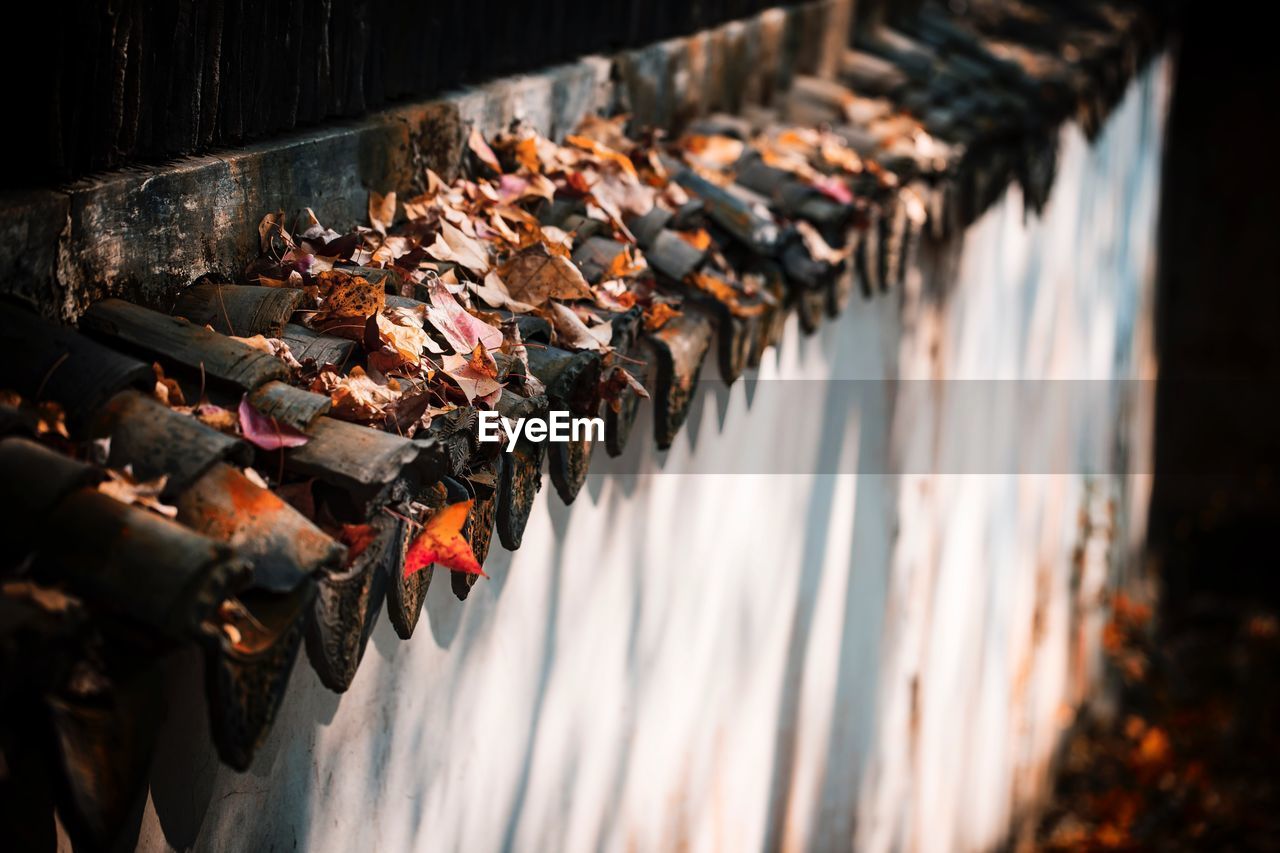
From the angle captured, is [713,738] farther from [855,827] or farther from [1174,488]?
[1174,488]

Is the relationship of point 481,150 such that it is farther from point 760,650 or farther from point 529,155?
point 760,650

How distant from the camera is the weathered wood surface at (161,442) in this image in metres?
1.48

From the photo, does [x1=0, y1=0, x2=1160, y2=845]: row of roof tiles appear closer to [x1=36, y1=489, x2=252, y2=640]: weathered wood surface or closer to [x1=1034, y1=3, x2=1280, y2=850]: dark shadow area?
[x1=36, y1=489, x2=252, y2=640]: weathered wood surface

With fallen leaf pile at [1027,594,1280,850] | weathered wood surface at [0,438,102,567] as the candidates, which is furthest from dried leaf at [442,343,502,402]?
fallen leaf pile at [1027,594,1280,850]

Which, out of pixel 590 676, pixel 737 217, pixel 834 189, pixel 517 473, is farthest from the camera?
pixel 834 189

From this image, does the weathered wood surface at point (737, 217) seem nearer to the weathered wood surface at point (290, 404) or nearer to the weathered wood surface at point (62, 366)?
the weathered wood surface at point (290, 404)

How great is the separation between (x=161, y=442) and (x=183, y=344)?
0.83ft

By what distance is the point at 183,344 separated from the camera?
67.9 inches

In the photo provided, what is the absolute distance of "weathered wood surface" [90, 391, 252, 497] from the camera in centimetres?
148

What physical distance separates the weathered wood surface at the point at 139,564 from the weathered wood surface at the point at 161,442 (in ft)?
0.36

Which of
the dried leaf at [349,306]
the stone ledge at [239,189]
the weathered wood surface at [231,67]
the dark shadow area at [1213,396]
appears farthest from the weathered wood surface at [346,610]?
the dark shadow area at [1213,396]

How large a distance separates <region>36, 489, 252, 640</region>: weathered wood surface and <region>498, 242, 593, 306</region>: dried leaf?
104cm

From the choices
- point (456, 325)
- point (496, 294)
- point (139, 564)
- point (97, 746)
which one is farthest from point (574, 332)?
point (97, 746)

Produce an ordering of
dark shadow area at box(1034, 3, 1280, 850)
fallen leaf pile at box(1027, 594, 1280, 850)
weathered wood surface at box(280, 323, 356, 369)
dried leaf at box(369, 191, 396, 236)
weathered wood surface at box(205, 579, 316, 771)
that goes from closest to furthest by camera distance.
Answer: weathered wood surface at box(205, 579, 316, 771), weathered wood surface at box(280, 323, 356, 369), dried leaf at box(369, 191, 396, 236), fallen leaf pile at box(1027, 594, 1280, 850), dark shadow area at box(1034, 3, 1280, 850)
